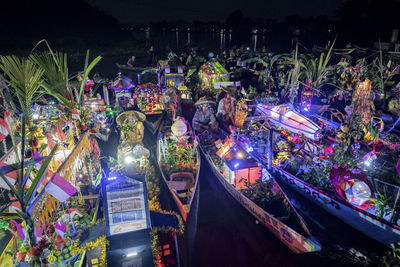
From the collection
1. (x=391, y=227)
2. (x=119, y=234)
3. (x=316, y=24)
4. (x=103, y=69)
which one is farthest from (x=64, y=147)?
(x=316, y=24)

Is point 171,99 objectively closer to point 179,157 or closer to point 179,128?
point 179,128

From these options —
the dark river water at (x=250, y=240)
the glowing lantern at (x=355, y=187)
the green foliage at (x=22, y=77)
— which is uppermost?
the green foliage at (x=22, y=77)

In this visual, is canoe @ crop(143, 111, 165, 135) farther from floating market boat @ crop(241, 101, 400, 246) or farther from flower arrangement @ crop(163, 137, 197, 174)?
floating market boat @ crop(241, 101, 400, 246)

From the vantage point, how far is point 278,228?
7535 millimetres

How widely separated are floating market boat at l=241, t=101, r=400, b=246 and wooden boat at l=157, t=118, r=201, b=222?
7.49 ft

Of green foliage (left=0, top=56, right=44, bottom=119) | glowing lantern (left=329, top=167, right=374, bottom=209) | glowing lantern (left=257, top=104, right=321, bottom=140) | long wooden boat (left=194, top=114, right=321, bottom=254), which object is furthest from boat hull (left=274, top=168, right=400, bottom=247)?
green foliage (left=0, top=56, right=44, bottom=119)

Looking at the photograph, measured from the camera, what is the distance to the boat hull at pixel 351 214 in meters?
7.34

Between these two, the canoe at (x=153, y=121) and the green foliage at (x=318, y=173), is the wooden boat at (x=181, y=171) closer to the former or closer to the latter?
the canoe at (x=153, y=121)

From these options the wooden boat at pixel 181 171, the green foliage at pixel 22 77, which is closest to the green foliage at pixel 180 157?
the wooden boat at pixel 181 171

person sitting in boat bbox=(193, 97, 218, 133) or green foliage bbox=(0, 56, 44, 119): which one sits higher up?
green foliage bbox=(0, 56, 44, 119)

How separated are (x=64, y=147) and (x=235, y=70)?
18.2 meters

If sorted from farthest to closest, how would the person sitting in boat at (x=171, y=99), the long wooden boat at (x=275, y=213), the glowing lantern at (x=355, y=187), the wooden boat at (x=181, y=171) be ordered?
1. the person sitting in boat at (x=171, y=99)
2. the wooden boat at (x=181, y=171)
3. the glowing lantern at (x=355, y=187)
4. the long wooden boat at (x=275, y=213)

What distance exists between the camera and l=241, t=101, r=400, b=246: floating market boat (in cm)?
779

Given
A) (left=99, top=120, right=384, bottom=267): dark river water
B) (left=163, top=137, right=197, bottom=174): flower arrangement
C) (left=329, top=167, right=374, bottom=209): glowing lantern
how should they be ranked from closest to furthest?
(left=99, top=120, right=384, bottom=267): dark river water → (left=329, top=167, right=374, bottom=209): glowing lantern → (left=163, top=137, right=197, bottom=174): flower arrangement
